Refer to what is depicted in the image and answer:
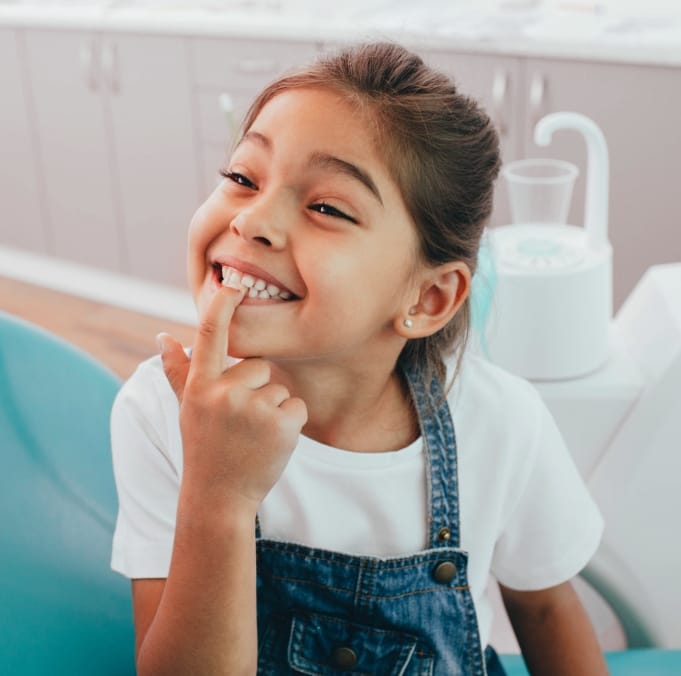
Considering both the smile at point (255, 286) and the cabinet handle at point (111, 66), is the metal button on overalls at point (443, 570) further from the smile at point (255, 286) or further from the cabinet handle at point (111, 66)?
the cabinet handle at point (111, 66)

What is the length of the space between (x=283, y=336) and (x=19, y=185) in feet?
10.4

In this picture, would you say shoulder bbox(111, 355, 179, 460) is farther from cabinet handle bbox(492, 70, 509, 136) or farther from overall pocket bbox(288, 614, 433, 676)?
cabinet handle bbox(492, 70, 509, 136)

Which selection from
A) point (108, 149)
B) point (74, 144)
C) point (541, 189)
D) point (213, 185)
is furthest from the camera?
point (74, 144)

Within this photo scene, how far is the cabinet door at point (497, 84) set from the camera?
2.52 meters

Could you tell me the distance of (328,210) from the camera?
2.89 feet

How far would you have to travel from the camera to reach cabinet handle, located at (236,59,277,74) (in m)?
2.90

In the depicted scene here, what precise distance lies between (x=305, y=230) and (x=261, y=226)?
0.04 m

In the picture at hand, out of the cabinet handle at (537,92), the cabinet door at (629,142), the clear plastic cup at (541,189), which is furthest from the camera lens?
the cabinet handle at (537,92)

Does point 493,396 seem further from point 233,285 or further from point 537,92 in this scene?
point 537,92

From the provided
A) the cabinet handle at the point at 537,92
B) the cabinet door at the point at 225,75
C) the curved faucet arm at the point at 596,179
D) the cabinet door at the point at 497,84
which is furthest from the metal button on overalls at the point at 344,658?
the cabinet door at the point at 225,75

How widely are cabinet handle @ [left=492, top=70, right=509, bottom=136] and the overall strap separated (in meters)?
1.60

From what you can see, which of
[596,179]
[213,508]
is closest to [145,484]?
[213,508]

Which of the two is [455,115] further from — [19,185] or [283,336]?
[19,185]

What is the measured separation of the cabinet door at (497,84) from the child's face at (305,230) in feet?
5.38
